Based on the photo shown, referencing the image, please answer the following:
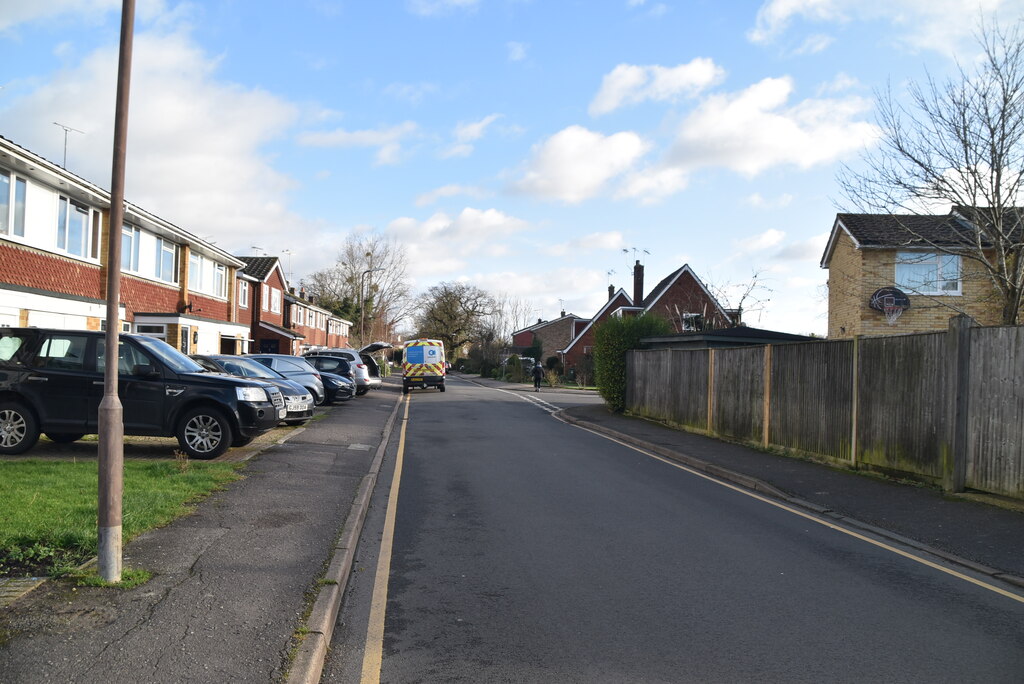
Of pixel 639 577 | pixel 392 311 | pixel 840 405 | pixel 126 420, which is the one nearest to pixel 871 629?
pixel 639 577

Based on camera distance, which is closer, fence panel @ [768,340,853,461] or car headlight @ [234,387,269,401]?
car headlight @ [234,387,269,401]

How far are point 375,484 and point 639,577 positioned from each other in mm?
5552

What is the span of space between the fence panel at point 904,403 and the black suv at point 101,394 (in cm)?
942

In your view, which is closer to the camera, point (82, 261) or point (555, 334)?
point (82, 261)

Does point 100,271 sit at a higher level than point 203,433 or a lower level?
higher

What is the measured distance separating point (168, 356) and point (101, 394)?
1.15 m

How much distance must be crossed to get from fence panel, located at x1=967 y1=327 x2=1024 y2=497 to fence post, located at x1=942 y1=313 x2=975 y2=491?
0.07 meters

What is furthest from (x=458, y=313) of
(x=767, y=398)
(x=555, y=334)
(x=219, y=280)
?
(x=767, y=398)

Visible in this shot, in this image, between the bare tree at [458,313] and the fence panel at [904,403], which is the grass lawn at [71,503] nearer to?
the fence panel at [904,403]

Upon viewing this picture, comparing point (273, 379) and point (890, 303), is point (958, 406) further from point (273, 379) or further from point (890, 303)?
point (890, 303)

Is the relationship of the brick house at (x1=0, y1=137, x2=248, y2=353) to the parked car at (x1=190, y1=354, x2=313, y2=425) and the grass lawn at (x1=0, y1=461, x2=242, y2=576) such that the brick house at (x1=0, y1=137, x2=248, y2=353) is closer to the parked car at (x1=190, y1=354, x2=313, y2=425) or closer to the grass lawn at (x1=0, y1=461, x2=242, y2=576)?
the parked car at (x1=190, y1=354, x2=313, y2=425)

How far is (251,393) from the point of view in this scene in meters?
12.0

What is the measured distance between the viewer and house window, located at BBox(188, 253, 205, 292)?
30556 mm

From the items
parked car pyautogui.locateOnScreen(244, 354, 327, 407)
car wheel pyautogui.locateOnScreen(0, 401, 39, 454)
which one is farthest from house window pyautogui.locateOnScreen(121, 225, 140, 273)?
car wheel pyautogui.locateOnScreen(0, 401, 39, 454)
